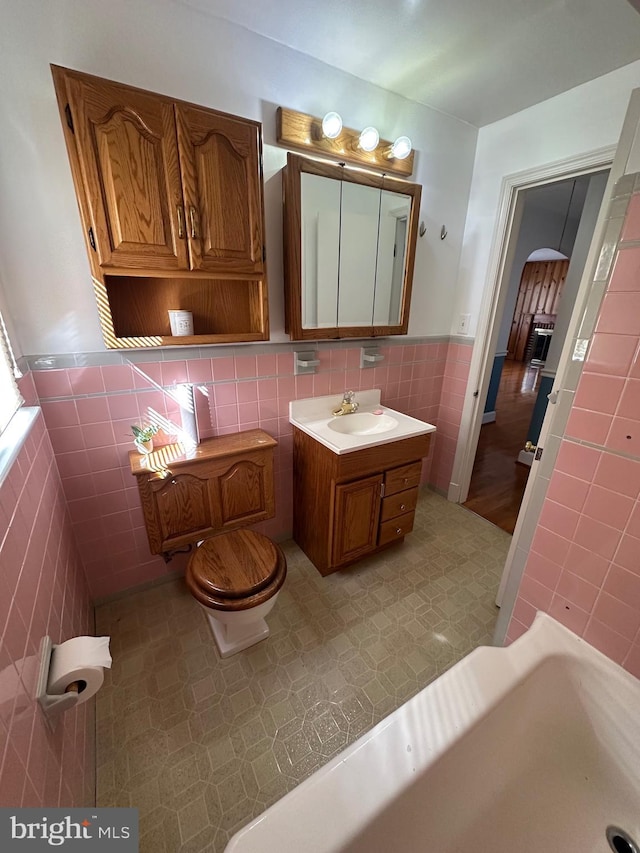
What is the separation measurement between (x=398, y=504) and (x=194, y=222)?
1.62 meters

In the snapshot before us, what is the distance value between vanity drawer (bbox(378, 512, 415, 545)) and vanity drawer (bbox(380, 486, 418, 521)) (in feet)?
0.11

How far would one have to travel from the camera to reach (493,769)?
35.8 inches

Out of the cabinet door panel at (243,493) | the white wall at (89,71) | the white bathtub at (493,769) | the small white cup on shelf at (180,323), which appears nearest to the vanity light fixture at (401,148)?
the white wall at (89,71)

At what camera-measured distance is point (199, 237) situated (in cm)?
124

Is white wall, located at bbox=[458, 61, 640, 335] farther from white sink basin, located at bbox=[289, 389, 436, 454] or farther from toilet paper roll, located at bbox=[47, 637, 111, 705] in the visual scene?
toilet paper roll, located at bbox=[47, 637, 111, 705]

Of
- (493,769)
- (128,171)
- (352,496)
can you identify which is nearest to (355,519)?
(352,496)

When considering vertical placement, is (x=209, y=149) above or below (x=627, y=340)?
above

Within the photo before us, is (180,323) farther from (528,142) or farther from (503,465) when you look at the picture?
(503,465)

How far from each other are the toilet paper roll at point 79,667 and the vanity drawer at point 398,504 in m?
1.31

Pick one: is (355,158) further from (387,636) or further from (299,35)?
(387,636)

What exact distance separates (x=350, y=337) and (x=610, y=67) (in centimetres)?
158

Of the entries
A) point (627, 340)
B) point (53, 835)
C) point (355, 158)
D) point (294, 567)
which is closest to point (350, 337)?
point (355, 158)

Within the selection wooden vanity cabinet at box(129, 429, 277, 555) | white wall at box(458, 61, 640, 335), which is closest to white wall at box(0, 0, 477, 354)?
wooden vanity cabinet at box(129, 429, 277, 555)

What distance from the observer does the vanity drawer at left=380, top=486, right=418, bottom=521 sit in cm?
178
